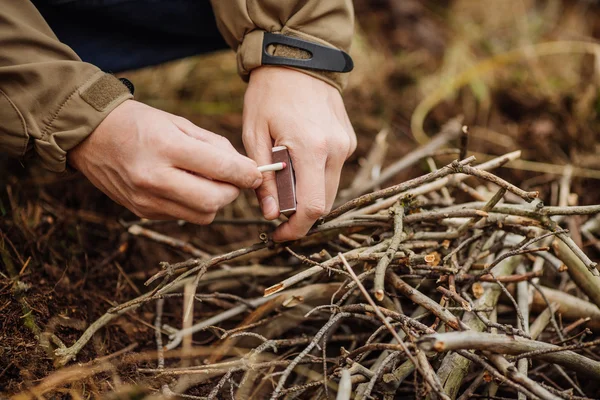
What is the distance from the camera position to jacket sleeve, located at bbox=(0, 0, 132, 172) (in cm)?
103

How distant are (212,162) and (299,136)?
0.21 meters

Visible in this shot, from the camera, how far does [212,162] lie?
997 mm

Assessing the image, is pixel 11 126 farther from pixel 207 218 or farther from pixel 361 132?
pixel 361 132

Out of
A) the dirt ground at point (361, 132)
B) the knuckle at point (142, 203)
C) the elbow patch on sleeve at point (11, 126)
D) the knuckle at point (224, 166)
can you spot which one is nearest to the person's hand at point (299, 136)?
the knuckle at point (224, 166)

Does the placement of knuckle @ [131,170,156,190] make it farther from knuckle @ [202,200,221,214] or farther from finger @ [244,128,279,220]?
finger @ [244,128,279,220]

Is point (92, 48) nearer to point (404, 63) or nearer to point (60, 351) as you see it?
point (60, 351)

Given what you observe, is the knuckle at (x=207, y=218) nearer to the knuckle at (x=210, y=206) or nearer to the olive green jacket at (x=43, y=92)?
the knuckle at (x=210, y=206)

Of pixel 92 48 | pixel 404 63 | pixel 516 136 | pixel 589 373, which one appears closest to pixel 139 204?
pixel 92 48

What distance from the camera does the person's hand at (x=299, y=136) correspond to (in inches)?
42.8

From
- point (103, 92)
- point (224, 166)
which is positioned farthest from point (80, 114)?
point (224, 166)

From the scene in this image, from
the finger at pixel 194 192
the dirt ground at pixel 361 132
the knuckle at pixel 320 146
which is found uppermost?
the knuckle at pixel 320 146

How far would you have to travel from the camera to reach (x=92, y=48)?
5.30 ft

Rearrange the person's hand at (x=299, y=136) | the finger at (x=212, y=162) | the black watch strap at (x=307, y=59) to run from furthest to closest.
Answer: the black watch strap at (x=307, y=59)
the person's hand at (x=299, y=136)
the finger at (x=212, y=162)

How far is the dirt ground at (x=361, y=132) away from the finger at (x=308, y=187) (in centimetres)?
36
